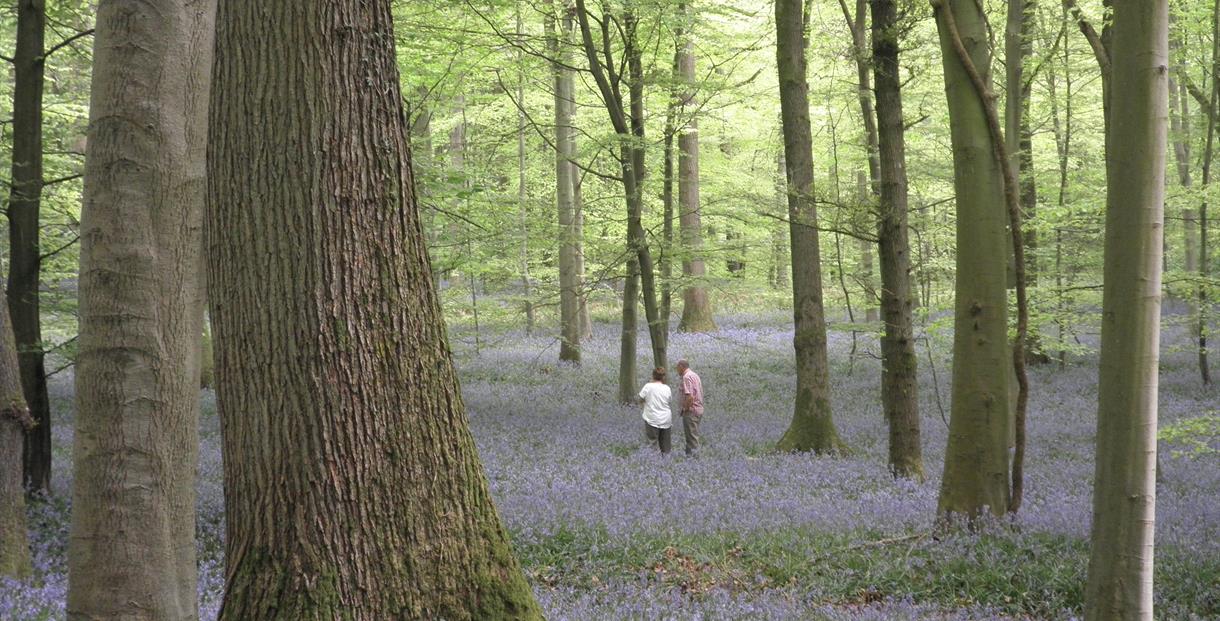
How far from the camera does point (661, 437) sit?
14.2m

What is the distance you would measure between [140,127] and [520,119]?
23.2 meters

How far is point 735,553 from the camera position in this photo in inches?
292

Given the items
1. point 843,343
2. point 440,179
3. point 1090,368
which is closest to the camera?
point 440,179

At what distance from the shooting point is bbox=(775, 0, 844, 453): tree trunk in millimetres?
13422

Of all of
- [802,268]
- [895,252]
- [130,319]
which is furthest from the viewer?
[802,268]

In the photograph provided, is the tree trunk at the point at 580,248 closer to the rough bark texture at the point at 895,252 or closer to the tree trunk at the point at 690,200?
the tree trunk at the point at 690,200

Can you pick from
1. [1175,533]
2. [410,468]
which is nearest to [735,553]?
[1175,533]

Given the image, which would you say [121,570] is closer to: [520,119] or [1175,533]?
[1175,533]

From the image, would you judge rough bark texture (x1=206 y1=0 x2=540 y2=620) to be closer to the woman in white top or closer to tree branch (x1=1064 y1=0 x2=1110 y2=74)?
tree branch (x1=1064 y1=0 x2=1110 y2=74)

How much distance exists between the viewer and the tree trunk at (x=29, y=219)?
30.9 ft

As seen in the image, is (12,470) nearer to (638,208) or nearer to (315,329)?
(315,329)

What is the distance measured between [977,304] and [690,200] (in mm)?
17733

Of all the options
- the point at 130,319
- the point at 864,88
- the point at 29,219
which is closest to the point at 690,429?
the point at 864,88

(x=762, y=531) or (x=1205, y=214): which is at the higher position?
(x=1205, y=214)
